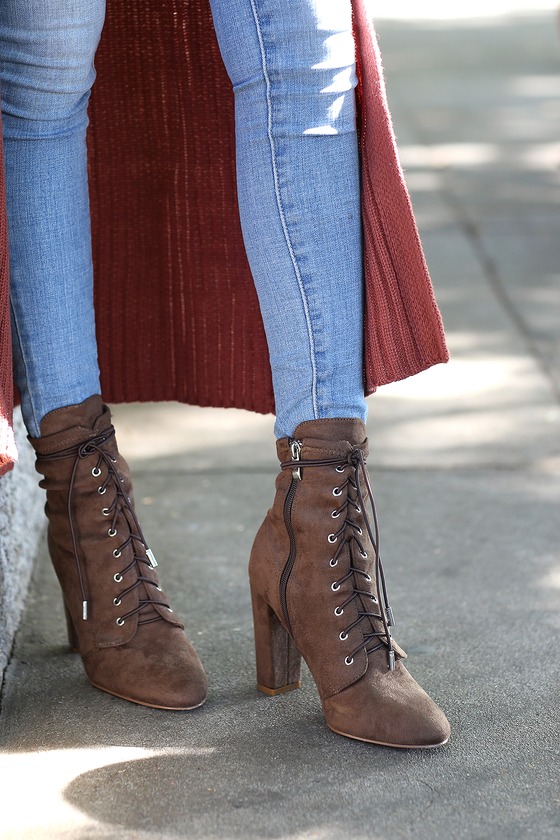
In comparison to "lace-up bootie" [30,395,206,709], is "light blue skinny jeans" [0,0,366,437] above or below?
above

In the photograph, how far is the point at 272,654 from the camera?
1516mm

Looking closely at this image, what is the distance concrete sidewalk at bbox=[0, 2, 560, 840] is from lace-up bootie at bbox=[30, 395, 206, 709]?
4cm

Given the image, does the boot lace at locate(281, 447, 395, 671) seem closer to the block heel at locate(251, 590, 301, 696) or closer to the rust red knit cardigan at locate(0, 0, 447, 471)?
the block heel at locate(251, 590, 301, 696)

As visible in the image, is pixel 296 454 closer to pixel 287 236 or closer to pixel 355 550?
pixel 355 550

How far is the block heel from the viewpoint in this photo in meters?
1.50

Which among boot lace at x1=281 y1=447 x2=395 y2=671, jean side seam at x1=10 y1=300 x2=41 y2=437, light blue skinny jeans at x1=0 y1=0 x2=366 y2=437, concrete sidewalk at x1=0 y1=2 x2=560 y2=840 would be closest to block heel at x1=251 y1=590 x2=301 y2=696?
concrete sidewalk at x1=0 y1=2 x2=560 y2=840

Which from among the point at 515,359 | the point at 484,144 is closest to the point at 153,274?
the point at 515,359

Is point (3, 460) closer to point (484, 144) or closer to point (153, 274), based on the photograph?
point (153, 274)

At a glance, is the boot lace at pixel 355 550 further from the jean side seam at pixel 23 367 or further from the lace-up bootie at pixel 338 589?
the jean side seam at pixel 23 367

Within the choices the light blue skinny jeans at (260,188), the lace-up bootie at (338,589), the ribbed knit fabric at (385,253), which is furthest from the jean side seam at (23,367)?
the ribbed knit fabric at (385,253)

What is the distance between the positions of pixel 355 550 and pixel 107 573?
1.13ft

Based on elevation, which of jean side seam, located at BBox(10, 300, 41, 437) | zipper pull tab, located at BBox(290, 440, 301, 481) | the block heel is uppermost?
jean side seam, located at BBox(10, 300, 41, 437)

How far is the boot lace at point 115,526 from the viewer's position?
1498 millimetres

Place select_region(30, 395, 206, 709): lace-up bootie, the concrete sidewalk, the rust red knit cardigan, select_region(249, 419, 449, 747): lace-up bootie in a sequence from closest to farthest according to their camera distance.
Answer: the concrete sidewalk < select_region(249, 419, 449, 747): lace-up bootie < select_region(30, 395, 206, 709): lace-up bootie < the rust red knit cardigan
